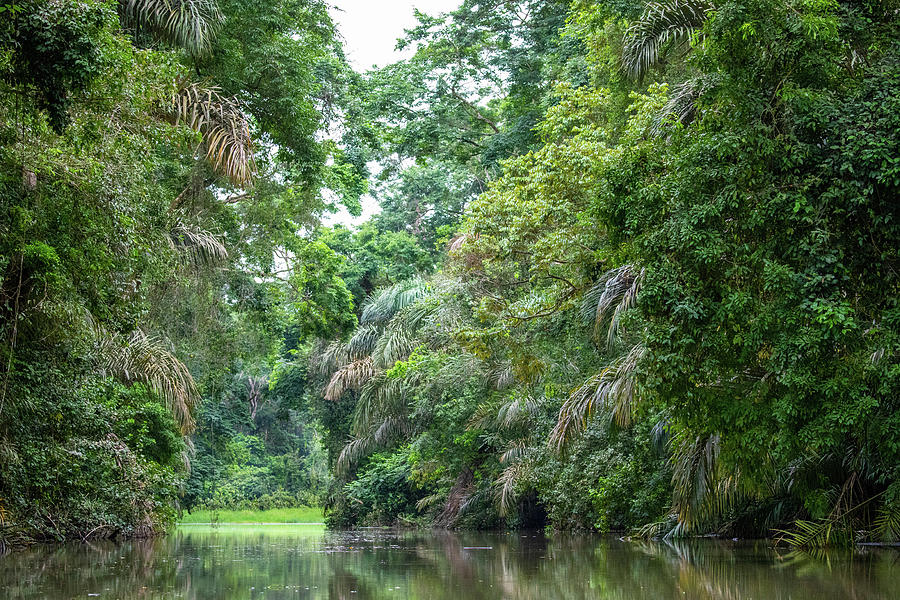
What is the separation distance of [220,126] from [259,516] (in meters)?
29.3

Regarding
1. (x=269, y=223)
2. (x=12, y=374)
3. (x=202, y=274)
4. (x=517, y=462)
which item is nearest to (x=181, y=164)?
(x=202, y=274)

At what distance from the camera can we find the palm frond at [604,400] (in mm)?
10195

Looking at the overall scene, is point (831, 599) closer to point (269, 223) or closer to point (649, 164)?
point (649, 164)

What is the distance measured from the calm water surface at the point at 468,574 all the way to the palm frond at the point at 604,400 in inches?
57.0

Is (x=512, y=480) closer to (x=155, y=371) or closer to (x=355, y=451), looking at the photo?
(x=155, y=371)

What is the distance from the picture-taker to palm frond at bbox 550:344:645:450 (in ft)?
33.4

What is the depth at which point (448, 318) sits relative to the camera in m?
18.2

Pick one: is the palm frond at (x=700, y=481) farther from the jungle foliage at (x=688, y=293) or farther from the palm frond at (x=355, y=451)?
the palm frond at (x=355, y=451)

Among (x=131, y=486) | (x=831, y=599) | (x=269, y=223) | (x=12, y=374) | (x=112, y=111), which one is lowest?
(x=831, y=599)

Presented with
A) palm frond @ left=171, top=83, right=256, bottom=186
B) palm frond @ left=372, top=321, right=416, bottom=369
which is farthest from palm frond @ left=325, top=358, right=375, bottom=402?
palm frond @ left=171, top=83, right=256, bottom=186

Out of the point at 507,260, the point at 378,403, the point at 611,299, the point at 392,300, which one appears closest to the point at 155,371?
the point at 507,260

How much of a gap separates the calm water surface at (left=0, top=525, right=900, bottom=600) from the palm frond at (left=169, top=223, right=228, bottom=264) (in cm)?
552

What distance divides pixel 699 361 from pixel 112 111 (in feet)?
20.5

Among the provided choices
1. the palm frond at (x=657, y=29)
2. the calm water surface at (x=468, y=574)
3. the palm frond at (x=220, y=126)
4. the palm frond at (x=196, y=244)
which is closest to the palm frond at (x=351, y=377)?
the palm frond at (x=196, y=244)
